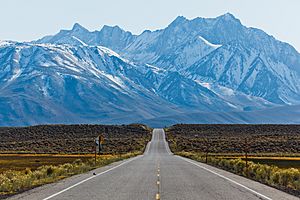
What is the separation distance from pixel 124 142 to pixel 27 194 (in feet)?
386

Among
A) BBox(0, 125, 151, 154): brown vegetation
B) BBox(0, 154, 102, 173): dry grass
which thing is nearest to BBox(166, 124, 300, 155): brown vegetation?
BBox(0, 125, 151, 154): brown vegetation

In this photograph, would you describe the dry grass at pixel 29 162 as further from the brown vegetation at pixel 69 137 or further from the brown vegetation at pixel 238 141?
the brown vegetation at pixel 69 137

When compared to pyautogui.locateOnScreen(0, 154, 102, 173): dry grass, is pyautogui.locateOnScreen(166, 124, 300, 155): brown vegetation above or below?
above

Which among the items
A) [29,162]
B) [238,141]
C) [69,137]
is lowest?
[29,162]

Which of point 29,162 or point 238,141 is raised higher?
point 238,141

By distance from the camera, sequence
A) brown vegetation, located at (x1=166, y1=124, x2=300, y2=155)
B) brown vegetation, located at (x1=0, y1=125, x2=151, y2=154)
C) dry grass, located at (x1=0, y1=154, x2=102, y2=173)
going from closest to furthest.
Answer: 1. dry grass, located at (x1=0, y1=154, x2=102, y2=173)
2. brown vegetation, located at (x1=166, y1=124, x2=300, y2=155)
3. brown vegetation, located at (x1=0, y1=125, x2=151, y2=154)

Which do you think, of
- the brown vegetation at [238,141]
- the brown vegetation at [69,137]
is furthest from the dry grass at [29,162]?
the brown vegetation at [69,137]

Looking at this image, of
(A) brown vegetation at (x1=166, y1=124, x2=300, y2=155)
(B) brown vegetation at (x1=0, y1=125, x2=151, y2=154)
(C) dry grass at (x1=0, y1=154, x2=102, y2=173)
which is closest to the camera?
(C) dry grass at (x1=0, y1=154, x2=102, y2=173)

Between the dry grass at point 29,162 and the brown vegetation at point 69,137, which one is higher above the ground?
the brown vegetation at point 69,137

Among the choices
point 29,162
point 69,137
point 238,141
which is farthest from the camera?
point 69,137

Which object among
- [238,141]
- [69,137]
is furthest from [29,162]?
[69,137]

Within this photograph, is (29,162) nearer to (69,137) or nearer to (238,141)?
(238,141)

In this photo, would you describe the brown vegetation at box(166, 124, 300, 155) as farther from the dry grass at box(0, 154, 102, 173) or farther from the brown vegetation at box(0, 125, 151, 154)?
the dry grass at box(0, 154, 102, 173)

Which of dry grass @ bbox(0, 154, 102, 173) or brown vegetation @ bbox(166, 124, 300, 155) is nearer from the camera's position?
dry grass @ bbox(0, 154, 102, 173)
